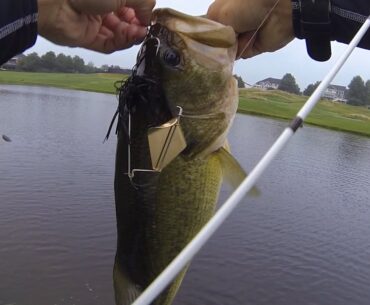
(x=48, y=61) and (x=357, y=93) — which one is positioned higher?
(x=357, y=93)

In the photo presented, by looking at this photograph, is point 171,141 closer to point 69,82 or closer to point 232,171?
point 232,171

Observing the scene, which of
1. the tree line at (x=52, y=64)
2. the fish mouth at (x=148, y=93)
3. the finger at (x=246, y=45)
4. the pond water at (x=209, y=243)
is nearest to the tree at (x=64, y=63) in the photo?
the tree line at (x=52, y=64)

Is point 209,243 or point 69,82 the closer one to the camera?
point 209,243

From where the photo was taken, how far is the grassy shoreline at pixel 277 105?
→ 50312 mm

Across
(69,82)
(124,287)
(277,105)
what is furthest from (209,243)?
(69,82)

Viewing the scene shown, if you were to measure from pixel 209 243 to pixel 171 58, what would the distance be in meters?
10.9

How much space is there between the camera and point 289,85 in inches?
3516

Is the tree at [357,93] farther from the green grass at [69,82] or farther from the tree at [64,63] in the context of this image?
the tree at [64,63]

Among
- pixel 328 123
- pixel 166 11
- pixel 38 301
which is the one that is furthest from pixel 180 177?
pixel 328 123

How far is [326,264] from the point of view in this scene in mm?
12117

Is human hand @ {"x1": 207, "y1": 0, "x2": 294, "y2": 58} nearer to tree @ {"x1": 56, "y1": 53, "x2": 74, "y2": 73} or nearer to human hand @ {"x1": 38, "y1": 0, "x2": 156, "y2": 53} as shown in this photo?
human hand @ {"x1": 38, "y1": 0, "x2": 156, "y2": 53}

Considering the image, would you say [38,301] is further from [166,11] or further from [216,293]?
[166,11]

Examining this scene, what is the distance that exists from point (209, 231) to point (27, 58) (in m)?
105

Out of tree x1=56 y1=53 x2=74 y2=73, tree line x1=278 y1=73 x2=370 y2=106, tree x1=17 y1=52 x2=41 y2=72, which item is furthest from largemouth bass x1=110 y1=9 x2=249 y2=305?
tree x1=56 y1=53 x2=74 y2=73
